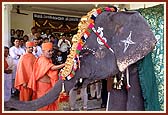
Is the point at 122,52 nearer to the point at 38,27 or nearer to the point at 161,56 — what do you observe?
the point at 161,56

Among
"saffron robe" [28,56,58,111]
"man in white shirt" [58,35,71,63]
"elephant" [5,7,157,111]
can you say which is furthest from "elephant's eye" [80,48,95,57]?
"man in white shirt" [58,35,71,63]

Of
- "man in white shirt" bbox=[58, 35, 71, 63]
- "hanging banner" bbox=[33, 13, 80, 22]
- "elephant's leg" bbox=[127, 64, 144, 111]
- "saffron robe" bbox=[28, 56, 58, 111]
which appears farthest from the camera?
"hanging banner" bbox=[33, 13, 80, 22]

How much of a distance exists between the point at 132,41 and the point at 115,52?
0.31 feet

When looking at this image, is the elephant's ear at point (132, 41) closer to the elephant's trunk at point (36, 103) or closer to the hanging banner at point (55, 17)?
the elephant's trunk at point (36, 103)

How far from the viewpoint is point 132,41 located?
68.3 inches

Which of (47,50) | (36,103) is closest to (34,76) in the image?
(47,50)

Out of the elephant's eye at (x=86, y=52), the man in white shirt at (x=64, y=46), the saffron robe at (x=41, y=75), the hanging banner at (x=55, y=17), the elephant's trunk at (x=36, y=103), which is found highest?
the hanging banner at (x=55, y=17)

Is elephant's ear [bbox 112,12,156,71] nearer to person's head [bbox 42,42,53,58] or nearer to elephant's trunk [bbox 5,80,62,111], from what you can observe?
elephant's trunk [bbox 5,80,62,111]

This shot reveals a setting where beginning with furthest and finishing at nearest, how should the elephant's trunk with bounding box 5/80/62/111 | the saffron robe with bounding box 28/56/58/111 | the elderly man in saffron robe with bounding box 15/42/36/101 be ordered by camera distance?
the elderly man in saffron robe with bounding box 15/42/36/101 → the saffron robe with bounding box 28/56/58/111 → the elephant's trunk with bounding box 5/80/62/111

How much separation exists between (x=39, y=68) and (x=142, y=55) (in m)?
1.68

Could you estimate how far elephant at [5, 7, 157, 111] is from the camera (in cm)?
172

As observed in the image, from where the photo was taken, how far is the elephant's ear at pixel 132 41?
1.71 m

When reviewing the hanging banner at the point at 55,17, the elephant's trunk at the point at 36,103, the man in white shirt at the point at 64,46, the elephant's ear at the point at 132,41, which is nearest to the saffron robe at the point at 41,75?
the elephant's trunk at the point at 36,103

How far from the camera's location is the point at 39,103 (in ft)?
5.68
